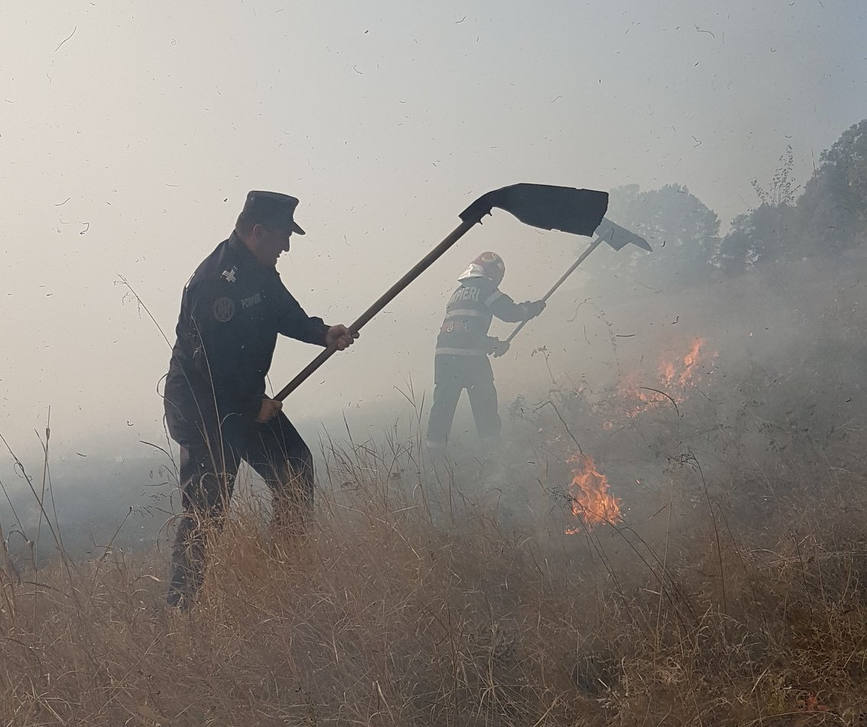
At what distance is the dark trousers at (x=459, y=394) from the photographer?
21.6 ft

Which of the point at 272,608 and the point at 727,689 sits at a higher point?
the point at 272,608

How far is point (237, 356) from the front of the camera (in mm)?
3336

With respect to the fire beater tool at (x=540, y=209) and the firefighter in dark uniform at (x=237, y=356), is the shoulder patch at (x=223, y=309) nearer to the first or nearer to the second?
the firefighter in dark uniform at (x=237, y=356)

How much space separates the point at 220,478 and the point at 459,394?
150 inches

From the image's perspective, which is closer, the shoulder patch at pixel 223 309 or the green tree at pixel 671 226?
the shoulder patch at pixel 223 309

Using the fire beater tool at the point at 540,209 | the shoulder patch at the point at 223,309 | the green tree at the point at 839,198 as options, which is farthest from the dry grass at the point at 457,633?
the green tree at the point at 839,198

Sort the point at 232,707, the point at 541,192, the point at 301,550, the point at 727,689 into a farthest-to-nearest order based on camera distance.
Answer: the point at 541,192, the point at 301,550, the point at 232,707, the point at 727,689

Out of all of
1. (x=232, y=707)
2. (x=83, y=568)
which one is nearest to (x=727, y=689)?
(x=232, y=707)

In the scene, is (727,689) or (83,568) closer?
(727,689)

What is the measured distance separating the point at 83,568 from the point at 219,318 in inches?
64.4

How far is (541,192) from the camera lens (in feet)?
10.1

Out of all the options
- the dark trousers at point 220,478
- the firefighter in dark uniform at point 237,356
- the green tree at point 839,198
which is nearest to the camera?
the dark trousers at point 220,478

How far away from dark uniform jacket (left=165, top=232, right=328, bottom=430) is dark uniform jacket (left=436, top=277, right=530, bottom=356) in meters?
3.44

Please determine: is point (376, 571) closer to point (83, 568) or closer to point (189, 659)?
point (189, 659)
